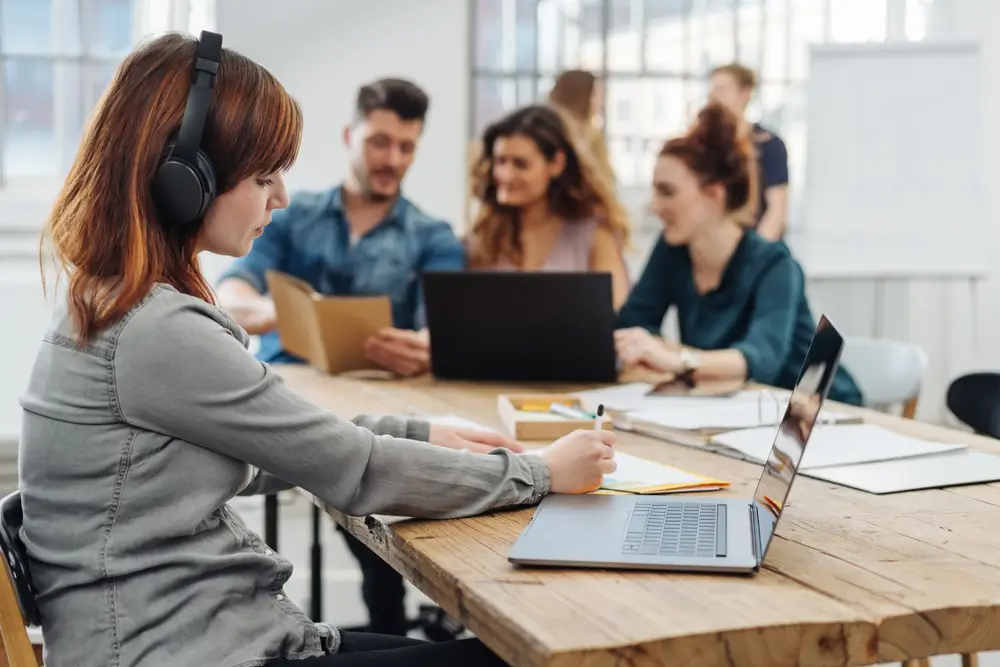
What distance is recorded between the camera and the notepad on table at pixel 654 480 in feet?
4.61

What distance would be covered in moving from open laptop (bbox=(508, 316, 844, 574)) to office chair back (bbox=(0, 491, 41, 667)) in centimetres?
47

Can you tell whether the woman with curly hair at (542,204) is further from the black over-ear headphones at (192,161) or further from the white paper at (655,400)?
the black over-ear headphones at (192,161)

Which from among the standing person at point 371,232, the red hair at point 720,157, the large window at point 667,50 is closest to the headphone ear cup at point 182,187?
the red hair at point 720,157

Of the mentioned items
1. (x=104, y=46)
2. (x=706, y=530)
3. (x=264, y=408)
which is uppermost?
(x=104, y=46)

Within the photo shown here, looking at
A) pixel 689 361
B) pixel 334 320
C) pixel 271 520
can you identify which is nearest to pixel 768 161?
pixel 689 361

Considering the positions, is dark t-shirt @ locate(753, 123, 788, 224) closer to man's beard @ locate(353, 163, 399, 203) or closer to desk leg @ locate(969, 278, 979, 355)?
desk leg @ locate(969, 278, 979, 355)

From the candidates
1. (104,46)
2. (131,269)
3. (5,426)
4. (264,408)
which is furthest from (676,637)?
(104,46)

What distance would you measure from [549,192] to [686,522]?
2037 millimetres

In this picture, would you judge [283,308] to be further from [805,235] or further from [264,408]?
[805,235]

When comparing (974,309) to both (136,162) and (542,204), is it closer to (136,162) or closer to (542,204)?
(542,204)

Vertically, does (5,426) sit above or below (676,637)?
below

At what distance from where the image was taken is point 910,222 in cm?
433

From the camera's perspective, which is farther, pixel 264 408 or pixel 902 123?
pixel 902 123

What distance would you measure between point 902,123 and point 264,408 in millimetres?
3737
